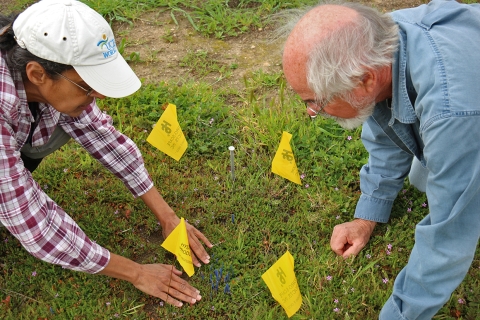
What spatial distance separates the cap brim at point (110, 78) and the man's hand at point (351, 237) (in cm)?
143

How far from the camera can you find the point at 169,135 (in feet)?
10.1

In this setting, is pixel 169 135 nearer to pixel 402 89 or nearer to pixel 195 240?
pixel 195 240

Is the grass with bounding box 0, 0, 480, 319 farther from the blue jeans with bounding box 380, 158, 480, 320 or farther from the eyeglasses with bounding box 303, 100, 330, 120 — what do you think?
the eyeglasses with bounding box 303, 100, 330, 120

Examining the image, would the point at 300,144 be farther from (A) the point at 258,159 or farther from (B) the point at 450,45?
(B) the point at 450,45

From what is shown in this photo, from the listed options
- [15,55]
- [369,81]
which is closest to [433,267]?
[369,81]

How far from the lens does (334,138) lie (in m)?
3.55

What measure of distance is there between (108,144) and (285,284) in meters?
1.22

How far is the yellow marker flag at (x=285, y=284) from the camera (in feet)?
7.83

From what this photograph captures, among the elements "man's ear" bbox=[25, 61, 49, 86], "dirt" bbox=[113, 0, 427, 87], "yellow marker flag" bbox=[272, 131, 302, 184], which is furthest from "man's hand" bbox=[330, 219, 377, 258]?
"man's ear" bbox=[25, 61, 49, 86]

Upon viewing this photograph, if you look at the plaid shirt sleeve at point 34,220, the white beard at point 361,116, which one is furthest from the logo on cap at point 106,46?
the white beard at point 361,116

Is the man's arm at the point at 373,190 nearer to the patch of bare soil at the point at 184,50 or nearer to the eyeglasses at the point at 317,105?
the eyeglasses at the point at 317,105

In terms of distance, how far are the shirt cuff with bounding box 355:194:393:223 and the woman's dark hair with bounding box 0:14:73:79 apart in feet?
5.77

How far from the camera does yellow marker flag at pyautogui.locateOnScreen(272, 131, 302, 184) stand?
3.01 meters

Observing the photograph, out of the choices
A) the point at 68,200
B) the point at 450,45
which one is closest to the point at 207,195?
the point at 68,200
